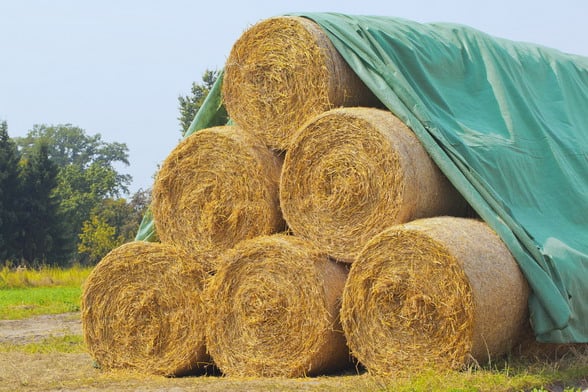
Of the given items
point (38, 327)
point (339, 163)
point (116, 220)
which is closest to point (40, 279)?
point (38, 327)

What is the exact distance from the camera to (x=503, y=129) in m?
8.29

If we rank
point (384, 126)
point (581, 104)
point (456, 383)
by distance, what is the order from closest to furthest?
point (456, 383), point (384, 126), point (581, 104)

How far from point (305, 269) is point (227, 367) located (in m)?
1.08

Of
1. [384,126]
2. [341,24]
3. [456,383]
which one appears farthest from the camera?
[341,24]

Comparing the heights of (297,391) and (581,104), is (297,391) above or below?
below

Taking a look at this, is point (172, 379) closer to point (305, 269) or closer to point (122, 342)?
point (122, 342)

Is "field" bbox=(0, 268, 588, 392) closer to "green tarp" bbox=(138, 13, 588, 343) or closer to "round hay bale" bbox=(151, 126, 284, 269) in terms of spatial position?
"green tarp" bbox=(138, 13, 588, 343)

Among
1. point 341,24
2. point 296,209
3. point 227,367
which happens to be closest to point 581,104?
point 341,24

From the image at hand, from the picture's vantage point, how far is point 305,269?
6.85 metres

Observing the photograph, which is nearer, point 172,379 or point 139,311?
point 172,379

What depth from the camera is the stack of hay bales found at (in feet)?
20.9

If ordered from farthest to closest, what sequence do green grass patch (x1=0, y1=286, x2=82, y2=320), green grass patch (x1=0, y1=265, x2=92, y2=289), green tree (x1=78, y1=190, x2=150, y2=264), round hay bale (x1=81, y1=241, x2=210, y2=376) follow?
green tree (x1=78, y1=190, x2=150, y2=264) < green grass patch (x1=0, y1=265, x2=92, y2=289) < green grass patch (x1=0, y1=286, x2=82, y2=320) < round hay bale (x1=81, y1=241, x2=210, y2=376)

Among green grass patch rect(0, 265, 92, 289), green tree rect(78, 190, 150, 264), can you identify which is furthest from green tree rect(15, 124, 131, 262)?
green grass patch rect(0, 265, 92, 289)

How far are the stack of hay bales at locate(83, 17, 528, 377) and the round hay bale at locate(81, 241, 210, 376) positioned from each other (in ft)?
0.07
